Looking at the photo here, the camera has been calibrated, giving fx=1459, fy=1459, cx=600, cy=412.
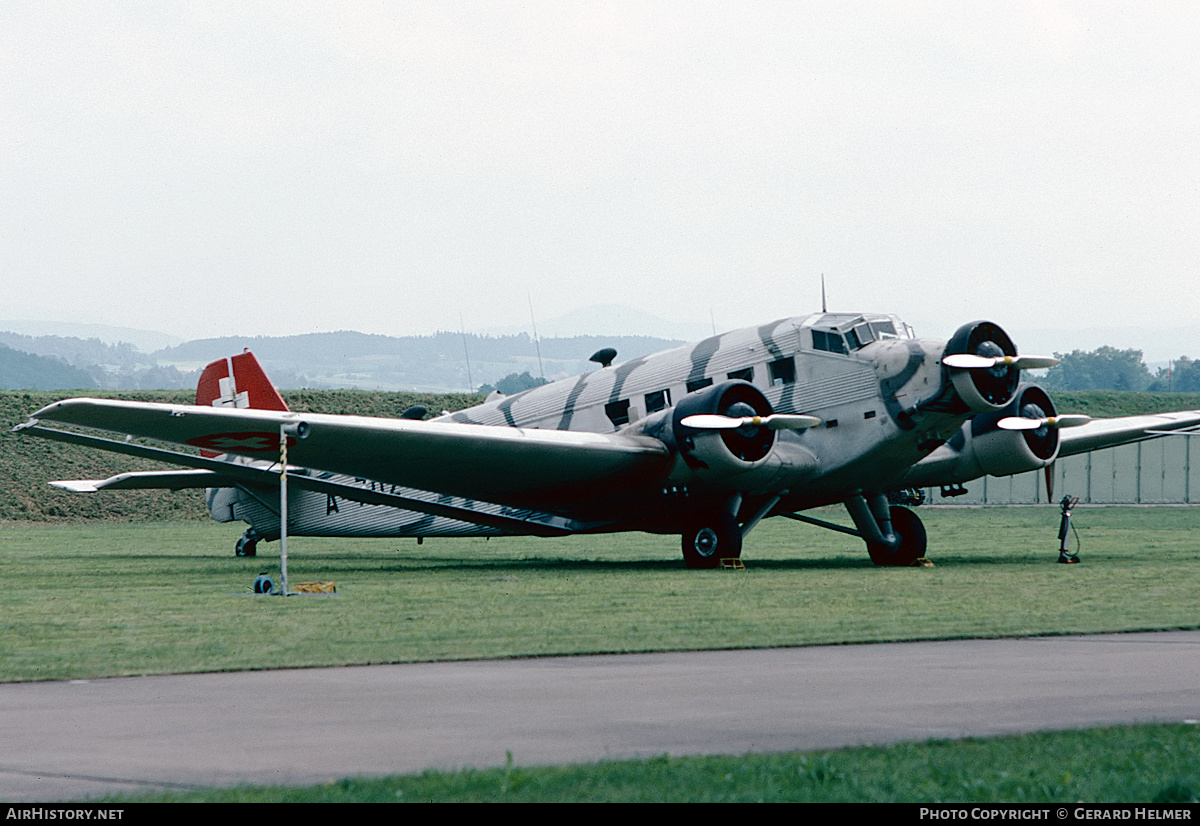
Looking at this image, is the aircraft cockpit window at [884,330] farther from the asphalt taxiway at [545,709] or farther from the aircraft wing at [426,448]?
the asphalt taxiway at [545,709]

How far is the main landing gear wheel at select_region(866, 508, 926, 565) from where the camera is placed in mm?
29562

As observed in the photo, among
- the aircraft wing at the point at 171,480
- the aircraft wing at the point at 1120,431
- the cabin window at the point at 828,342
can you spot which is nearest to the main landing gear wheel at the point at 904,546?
the cabin window at the point at 828,342

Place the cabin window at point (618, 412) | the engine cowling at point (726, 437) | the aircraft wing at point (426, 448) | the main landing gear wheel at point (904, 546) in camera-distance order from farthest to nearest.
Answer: the cabin window at point (618, 412) < the main landing gear wheel at point (904, 546) < the engine cowling at point (726, 437) < the aircraft wing at point (426, 448)

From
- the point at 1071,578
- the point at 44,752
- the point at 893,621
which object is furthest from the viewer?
the point at 1071,578

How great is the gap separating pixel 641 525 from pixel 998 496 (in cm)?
5168

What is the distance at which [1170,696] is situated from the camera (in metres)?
11.2

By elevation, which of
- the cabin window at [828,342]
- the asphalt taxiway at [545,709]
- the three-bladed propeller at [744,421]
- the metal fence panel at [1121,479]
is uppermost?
the cabin window at [828,342]

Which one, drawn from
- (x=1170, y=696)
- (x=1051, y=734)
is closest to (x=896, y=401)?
(x=1170, y=696)

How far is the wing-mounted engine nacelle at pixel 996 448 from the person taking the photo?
29.3 metres

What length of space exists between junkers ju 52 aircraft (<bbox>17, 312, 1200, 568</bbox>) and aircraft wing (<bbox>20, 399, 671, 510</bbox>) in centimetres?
5

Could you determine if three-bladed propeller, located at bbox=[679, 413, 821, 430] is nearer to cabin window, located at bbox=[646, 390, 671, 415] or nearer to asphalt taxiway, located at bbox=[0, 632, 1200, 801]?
cabin window, located at bbox=[646, 390, 671, 415]

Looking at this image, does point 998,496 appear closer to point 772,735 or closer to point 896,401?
point 896,401

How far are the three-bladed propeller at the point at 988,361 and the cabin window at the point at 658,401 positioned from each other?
230 inches

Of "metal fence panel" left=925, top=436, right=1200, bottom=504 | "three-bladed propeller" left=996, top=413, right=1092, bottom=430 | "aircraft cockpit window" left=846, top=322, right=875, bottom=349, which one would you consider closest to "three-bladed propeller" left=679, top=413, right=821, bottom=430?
"aircraft cockpit window" left=846, top=322, right=875, bottom=349
